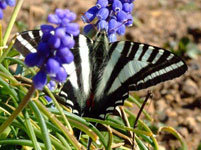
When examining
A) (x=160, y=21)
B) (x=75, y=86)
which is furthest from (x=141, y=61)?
(x=160, y=21)

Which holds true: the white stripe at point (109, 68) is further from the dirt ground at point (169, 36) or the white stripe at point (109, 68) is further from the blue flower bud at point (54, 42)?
the dirt ground at point (169, 36)

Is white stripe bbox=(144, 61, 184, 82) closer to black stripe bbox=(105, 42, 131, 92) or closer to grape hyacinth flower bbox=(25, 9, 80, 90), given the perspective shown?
black stripe bbox=(105, 42, 131, 92)

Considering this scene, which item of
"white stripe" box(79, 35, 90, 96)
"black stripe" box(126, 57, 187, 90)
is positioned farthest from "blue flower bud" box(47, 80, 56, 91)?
"black stripe" box(126, 57, 187, 90)

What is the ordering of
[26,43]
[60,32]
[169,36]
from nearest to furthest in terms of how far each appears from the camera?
[60,32]
[26,43]
[169,36]

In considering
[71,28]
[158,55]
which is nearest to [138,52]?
[158,55]

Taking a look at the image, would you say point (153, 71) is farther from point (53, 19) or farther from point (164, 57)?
point (53, 19)

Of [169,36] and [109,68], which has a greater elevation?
[109,68]

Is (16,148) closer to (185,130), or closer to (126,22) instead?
(126,22)
